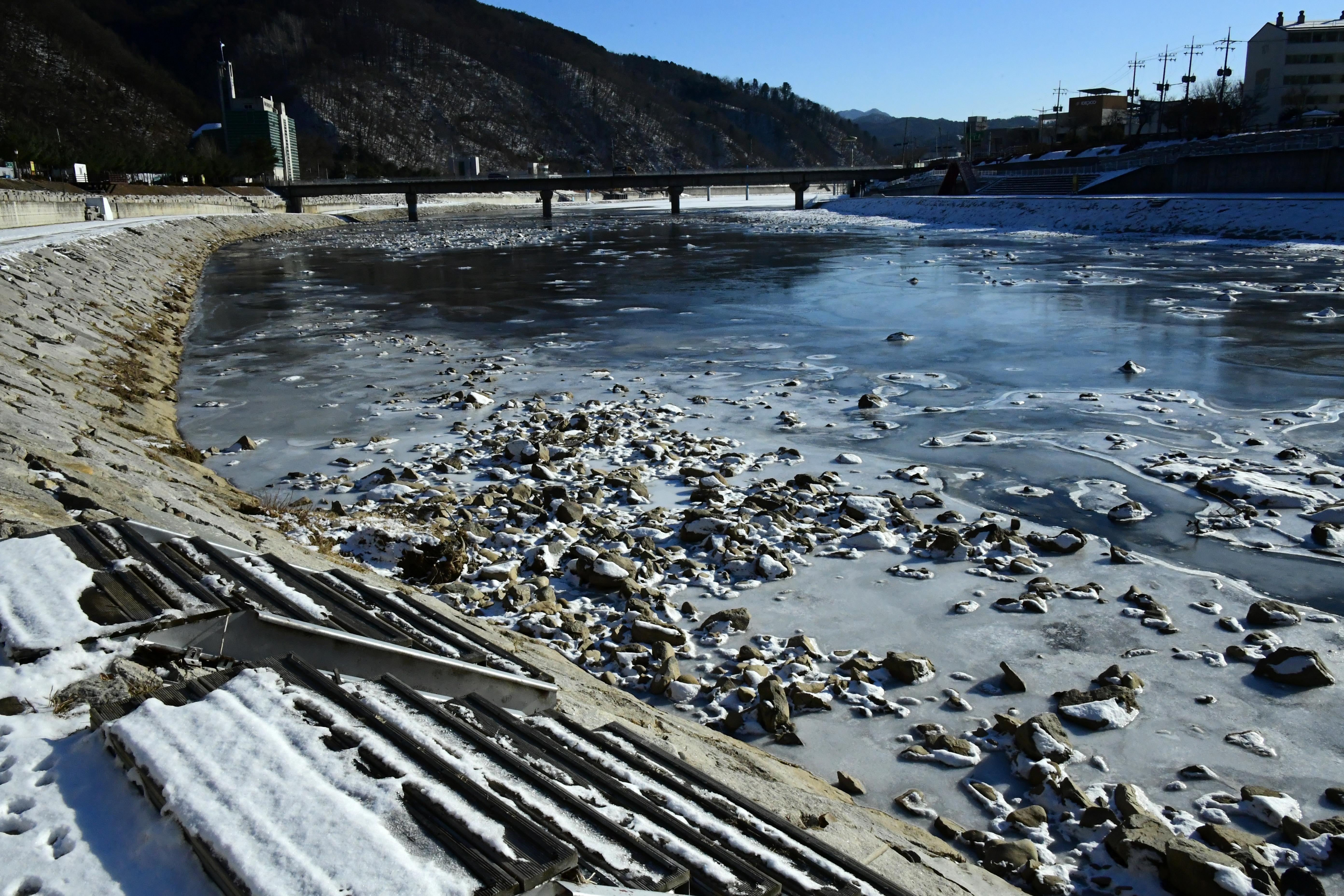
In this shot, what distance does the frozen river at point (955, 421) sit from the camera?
18.3ft

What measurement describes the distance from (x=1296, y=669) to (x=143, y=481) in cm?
841

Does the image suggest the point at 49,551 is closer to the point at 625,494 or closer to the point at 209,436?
the point at 625,494

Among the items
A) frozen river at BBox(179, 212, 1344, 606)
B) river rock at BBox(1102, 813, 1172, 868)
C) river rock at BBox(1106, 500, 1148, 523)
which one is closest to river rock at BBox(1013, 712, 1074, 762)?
river rock at BBox(1102, 813, 1172, 868)

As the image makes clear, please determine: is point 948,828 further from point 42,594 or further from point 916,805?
point 42,594

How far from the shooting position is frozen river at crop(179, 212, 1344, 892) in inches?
219

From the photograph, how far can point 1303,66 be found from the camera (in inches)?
4503

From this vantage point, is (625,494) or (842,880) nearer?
(842,880)

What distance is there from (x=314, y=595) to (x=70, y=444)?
4.76 meters

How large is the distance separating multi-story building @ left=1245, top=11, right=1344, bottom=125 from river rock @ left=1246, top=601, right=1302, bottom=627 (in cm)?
12912

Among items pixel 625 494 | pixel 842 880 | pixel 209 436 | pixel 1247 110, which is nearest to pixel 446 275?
pixel 209 436

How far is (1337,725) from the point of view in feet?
17.5

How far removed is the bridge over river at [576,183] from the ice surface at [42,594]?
9009cm

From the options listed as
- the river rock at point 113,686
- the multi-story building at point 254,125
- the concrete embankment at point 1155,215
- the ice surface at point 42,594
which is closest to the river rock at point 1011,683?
the river rock at point 113,686

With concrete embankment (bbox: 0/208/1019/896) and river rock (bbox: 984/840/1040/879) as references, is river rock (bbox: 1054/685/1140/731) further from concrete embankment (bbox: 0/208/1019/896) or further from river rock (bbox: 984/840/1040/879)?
concrete embankment (bbox: 0/208/1019/896)
